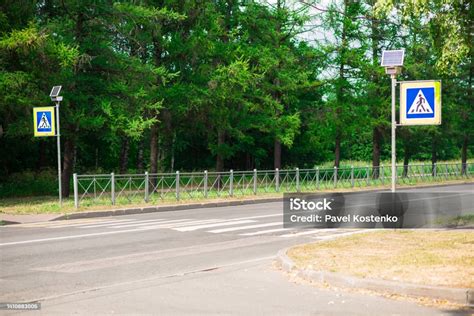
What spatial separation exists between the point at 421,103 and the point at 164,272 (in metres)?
6.53

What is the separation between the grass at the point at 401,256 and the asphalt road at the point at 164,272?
27.6 inches

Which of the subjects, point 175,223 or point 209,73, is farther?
point 209,73

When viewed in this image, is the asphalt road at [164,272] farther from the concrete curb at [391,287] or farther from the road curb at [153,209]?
the road curb at [153,209]

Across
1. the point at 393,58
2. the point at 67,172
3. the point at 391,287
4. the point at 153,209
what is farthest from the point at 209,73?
the point at 391,287

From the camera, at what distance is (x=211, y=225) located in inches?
658

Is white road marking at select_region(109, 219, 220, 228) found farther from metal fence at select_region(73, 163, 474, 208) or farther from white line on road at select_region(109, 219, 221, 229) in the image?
metal fence at select_region(73, 163, 474, 208)

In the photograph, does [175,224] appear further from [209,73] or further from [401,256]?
[209,73]

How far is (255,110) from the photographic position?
115 ft

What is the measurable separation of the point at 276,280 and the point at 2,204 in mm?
17484

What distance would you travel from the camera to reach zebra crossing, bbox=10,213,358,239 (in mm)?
14867

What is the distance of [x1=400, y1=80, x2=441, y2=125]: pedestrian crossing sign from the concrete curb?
17.5 feet

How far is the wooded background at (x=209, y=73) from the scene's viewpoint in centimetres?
2317

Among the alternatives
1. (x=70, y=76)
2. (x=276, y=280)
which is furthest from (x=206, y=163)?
(x=276, y=280)

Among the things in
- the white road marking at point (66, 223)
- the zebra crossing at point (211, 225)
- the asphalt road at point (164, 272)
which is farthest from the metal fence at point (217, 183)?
the asphalt road at point (164, 272)
